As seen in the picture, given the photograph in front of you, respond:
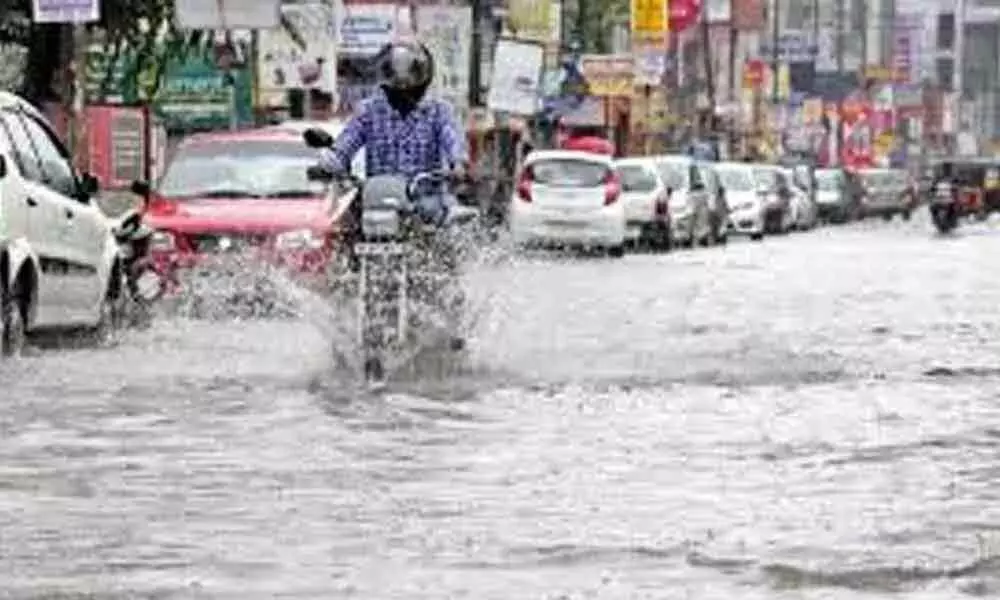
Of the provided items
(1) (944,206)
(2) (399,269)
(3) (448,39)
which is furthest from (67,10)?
(1) (944,206)

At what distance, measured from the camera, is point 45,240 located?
1584 cm

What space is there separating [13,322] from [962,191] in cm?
5668

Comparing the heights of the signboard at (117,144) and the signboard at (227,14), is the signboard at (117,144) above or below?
below

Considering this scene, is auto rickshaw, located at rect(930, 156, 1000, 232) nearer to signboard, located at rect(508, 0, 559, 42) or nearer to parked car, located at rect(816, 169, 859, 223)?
parked car, located at rect(816, 169, 859, 223)

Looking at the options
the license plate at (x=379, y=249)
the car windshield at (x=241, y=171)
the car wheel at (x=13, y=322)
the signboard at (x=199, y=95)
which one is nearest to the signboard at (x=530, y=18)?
the signboard at (x=199, y=95)

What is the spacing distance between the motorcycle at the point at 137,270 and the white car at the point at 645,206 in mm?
21405

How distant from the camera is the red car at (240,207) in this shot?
19.5 m

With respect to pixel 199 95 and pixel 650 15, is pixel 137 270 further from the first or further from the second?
pixel 650 15

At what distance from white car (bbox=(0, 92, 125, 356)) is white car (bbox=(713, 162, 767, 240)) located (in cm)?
3677

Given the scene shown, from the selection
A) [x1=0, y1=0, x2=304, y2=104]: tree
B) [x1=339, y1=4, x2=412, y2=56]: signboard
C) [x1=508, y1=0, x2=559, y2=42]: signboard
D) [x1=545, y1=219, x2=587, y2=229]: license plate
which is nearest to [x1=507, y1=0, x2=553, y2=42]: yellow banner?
[x1=508, y1=0, x2=559, y2=42]: signboard

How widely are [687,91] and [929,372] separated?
3368 inches

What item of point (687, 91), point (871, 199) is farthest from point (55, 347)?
point (687, 91)

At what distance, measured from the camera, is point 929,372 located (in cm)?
1436

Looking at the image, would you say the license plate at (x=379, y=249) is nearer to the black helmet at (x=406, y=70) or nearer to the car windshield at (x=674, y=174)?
the black helmet at (x=406, y=70)
